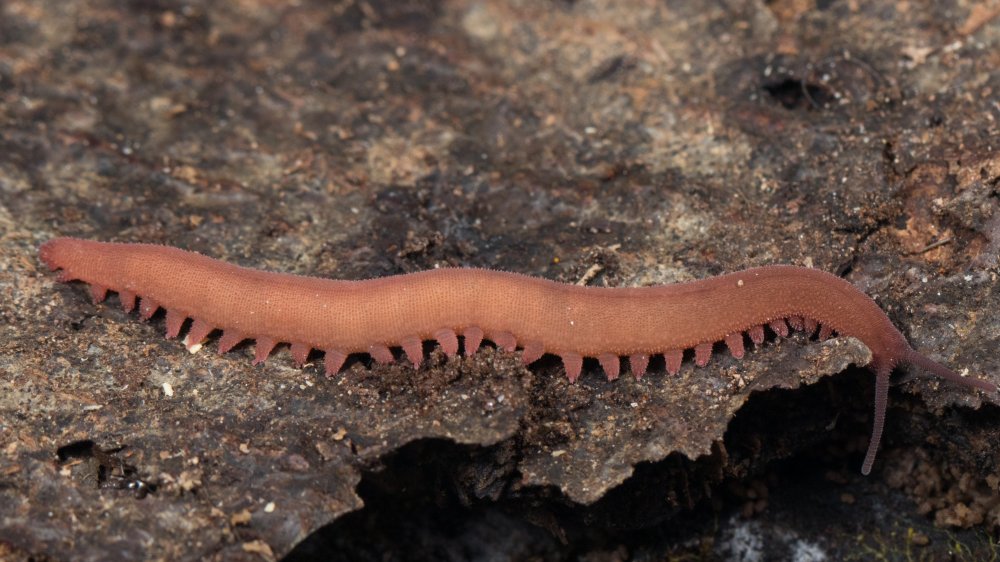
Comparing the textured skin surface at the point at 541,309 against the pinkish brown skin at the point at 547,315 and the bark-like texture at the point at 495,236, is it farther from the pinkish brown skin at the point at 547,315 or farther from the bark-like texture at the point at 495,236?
the bark-like texture at the point at 495,236

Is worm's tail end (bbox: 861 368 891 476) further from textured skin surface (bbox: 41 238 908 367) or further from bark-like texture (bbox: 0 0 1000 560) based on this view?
bark-like texture (bbox: 0 0 1000 560)

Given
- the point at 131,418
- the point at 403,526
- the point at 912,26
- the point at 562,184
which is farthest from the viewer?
the point at 912,26

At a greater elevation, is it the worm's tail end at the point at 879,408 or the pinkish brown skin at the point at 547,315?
the pinkish brown skin at the point at 547,315

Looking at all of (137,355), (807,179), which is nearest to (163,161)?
(137,355)

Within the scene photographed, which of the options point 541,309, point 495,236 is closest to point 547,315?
point 541,309

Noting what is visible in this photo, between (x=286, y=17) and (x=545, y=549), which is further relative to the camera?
(x=286, y=17)

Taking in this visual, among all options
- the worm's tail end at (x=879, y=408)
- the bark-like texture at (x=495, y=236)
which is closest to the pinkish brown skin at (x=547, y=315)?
the worm's tail end at (x=879, y=408)

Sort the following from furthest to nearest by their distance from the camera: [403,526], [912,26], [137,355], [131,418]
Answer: [912,26], [403,526], [137,355], [131,418]

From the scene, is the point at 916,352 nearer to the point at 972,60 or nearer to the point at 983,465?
the point at 983,465

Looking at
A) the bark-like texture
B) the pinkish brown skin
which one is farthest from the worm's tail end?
the bark-like texture
